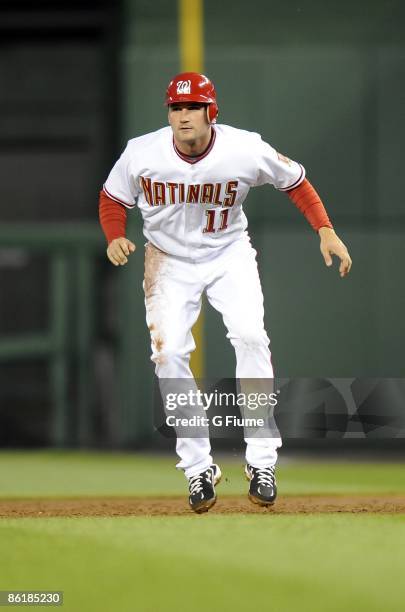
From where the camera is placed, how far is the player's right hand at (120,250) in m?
3.63

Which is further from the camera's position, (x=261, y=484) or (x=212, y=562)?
(x=261, y=484)

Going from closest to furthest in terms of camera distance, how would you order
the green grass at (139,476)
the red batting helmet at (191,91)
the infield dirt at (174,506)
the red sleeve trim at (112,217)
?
the red batting helmet at (191,91)
the red sleeve trim at (112,217)
the infield dirt at (174,506)
the green grass at (139,476)

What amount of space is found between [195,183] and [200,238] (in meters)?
0.20

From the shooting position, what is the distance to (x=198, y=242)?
3.91 m

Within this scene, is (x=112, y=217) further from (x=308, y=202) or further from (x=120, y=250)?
(x=308, y=202)

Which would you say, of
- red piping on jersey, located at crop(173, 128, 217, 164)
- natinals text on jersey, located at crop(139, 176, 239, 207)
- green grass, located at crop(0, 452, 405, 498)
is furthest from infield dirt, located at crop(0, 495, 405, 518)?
red piping on jersey, located at crop(173, 128, 217, 164)

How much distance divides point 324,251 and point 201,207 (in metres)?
0.41

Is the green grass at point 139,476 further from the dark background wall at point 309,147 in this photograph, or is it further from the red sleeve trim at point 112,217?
the red sleeve trim at point 112,217

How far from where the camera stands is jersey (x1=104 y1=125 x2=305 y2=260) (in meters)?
3.80

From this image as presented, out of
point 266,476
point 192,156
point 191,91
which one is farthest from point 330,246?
point 266,476

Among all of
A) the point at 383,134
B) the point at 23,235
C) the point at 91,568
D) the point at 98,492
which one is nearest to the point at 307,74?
the point at 383,134

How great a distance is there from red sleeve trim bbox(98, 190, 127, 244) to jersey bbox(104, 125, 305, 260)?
0.02 metres

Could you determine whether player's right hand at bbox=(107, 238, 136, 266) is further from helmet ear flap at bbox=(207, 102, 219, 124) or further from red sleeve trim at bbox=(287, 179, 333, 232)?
red sleeve trim at bbox=(287, 179, 333, 232)

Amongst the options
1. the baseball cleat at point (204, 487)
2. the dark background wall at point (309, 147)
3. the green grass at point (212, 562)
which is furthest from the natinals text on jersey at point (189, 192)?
the dark background wall at point (309, 147)
